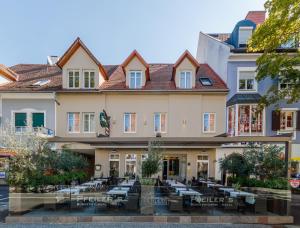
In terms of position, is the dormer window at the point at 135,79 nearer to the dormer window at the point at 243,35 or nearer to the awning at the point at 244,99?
the awning at the point at 244,99

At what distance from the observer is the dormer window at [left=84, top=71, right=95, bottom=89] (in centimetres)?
1903

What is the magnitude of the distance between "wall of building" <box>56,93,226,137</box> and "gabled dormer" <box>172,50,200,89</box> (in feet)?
3.42

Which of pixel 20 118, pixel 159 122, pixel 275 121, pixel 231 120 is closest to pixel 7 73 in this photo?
pixel 20 118

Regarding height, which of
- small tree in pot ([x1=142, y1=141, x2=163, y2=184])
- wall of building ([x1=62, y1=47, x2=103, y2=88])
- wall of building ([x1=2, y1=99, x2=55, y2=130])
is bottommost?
small tree in pot ([x1=142, y1=141, x2=163, y2=184])

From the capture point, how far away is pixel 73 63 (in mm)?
19094

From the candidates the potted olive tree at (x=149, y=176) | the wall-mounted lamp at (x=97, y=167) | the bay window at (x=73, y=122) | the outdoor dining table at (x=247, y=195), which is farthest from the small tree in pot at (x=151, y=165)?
the bay window at (x=73, y=122)

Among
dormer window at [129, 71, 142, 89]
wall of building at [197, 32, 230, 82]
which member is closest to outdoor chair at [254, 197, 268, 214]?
wall of building at [197, 32, 230, 82]

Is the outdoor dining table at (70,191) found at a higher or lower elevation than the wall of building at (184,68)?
lower

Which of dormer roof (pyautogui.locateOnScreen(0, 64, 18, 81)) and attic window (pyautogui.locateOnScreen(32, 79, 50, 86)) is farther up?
dormer roof (pyautogui.locateOnScreen(0, 64, 18, 81))

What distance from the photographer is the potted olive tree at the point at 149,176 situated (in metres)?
9.29

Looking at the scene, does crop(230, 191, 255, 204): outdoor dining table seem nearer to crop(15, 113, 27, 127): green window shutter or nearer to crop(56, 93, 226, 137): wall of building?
crop(56, 93, 226, 137): wall of building

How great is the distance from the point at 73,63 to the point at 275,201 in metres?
16.6

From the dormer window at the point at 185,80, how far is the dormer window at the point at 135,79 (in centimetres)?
333

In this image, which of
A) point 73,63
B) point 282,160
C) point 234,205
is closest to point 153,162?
point 234,205
